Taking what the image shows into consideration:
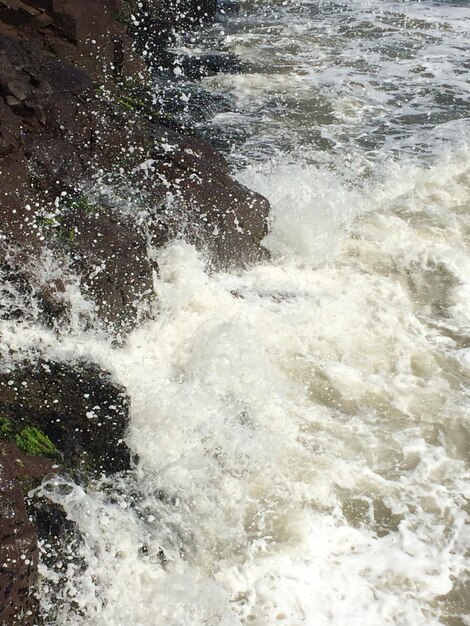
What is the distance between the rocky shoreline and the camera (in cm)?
367

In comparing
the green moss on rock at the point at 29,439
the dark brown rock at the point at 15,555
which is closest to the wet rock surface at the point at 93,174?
the green moss on rock at the point at 29,439

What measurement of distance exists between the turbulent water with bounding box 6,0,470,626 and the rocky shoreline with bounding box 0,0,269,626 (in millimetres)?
204

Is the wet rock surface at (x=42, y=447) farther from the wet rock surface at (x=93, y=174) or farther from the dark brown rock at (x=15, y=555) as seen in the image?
the wet rock surface at (x=93, y=174)

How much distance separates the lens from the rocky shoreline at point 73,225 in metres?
3.67

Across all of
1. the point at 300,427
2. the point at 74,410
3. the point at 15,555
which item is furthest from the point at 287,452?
the point at 15,555

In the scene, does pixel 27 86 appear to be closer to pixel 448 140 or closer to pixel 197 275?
pixel 197 275

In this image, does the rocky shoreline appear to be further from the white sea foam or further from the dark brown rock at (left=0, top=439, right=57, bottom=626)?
the white sea foam

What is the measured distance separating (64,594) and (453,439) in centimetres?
307

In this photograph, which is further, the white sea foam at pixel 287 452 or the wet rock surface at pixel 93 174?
the wet rock surface at pixel 93 174

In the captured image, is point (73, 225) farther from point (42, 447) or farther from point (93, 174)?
point (42, 447)

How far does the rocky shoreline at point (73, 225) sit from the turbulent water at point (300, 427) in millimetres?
204

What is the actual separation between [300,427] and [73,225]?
250cm

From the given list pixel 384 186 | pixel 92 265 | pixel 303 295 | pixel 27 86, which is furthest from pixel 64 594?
pixel 384 186

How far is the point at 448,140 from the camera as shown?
10.3 meters
